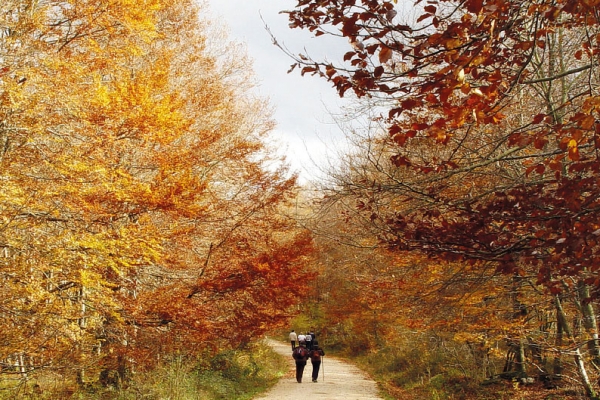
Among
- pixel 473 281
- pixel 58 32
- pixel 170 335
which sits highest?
pixel 58 32

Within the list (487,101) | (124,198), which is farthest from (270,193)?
(487,101)

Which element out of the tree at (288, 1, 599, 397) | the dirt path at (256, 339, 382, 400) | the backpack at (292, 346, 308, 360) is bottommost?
the dirt path at (256, 339, 382, 400)

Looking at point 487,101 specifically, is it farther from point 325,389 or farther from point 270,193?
point 325,389

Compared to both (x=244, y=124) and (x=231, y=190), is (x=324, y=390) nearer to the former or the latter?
(x=231, y=190)

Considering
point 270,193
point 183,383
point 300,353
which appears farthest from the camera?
point 300,353

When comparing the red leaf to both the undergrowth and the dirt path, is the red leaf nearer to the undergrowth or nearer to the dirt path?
the undergrowth

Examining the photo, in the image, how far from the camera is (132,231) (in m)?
7.75

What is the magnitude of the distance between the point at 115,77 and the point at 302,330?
2666 cm

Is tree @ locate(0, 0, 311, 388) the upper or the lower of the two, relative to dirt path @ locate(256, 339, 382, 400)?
upper

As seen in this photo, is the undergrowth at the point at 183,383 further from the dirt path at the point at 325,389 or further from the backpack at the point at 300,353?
the backpack at the point at 300,353

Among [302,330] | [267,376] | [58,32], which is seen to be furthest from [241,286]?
[302,330]

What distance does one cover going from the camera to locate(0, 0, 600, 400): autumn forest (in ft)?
11.1

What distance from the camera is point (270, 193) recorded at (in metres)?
11.0

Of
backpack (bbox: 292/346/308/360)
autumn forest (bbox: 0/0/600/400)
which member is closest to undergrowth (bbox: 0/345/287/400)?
autumn forest (bbox: 0/0/600/400)
